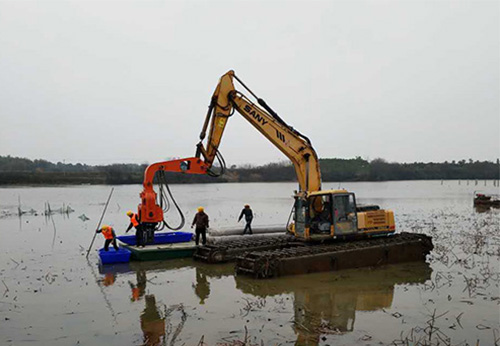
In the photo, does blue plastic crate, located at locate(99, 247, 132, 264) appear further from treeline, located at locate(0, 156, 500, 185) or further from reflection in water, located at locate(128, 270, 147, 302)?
treeline, located at locate(0, 156, 500, 185)

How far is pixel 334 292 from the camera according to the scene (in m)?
10.6

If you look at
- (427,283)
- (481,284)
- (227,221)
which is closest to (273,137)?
(427,283)

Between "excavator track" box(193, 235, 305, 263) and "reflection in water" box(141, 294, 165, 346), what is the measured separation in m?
4.18

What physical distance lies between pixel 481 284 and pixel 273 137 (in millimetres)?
7195

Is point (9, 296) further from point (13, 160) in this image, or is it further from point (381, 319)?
point (13, 160)

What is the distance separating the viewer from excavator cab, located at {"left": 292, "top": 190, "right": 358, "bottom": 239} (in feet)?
46.0

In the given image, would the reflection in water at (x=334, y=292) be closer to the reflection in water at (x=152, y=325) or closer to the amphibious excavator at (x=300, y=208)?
the amphibious excavator at (x=300, y=208)

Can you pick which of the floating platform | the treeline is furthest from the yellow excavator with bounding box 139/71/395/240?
the treeline

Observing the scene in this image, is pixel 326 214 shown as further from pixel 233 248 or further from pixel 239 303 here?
pixel 239 303

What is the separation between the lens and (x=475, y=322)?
853 cm

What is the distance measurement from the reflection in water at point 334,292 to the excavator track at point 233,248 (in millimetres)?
1899

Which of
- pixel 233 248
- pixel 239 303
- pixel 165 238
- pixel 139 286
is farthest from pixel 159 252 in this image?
pixel 239 303

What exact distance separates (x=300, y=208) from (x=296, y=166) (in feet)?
4.79

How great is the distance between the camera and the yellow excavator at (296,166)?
46.3 feet
